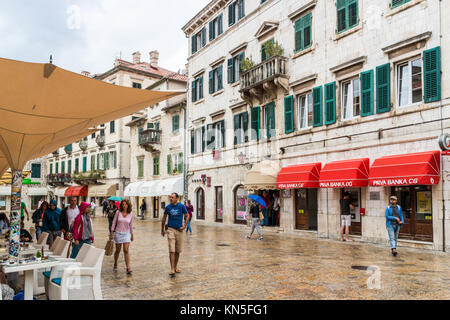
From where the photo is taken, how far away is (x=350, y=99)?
1648cm

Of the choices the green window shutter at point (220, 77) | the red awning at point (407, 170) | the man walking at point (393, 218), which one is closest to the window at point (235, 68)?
the green window shutter at point (220, 77)

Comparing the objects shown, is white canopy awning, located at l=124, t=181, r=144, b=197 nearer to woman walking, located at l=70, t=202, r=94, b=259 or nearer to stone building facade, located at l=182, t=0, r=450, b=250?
stone building facade, located at l=182, t=0, r=450, b=250

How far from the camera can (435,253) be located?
12.4m

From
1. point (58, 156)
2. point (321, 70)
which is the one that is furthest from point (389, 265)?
point (58, 156)

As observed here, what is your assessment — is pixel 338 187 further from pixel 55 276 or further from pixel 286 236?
pixel 55 276

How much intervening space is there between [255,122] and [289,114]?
112 inches

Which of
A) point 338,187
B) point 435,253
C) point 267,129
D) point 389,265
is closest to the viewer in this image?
point 389,265

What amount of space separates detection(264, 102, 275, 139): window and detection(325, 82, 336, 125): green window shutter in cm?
392

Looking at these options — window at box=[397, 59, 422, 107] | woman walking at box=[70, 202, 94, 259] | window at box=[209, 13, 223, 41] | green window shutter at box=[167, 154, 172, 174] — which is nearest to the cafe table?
woman walking at box=[70, 202, 94, 259]

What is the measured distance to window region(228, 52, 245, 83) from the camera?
23844 mm

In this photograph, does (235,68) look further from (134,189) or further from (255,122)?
(134,189)

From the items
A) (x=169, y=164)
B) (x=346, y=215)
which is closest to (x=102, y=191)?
(x=169, y=164)

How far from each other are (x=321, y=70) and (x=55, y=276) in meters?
14.5

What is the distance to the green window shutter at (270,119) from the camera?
20.7m
